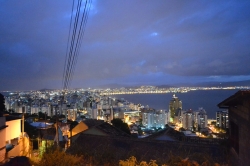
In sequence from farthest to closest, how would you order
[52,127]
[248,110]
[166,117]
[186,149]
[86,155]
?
[166,117] → [52,127] → [186,149] → [86,155] → [248,110]

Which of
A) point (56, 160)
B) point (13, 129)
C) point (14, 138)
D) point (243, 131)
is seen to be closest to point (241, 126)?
point (243, 131)

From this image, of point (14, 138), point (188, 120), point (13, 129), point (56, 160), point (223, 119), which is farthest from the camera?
point (188, 120)

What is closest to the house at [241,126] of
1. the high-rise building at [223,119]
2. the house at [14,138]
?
the high-rise building at [223,119]

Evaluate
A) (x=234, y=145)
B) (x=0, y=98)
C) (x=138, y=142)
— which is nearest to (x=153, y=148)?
(x=138, y=142)

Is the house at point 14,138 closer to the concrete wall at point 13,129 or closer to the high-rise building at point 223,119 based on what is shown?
the concrete wall at point 13,129

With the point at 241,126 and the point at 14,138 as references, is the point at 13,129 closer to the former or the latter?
the point at 14,138

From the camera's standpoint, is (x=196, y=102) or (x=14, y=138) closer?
(x=14, y=138)

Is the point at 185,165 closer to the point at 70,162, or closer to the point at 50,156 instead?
the point at 70,162

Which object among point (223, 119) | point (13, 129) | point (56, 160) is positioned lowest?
point (223, 119)

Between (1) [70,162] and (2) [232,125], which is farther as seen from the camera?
(2) [232,125]
